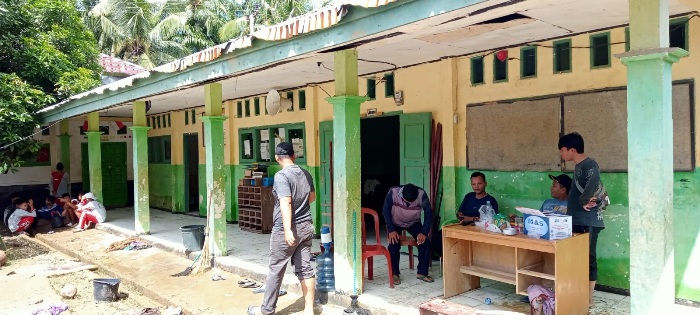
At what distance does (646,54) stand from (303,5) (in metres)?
23.8

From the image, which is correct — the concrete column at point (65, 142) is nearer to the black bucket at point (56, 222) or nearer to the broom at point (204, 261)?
the black bucket at point (56, 222)

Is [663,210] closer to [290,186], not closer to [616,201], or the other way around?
[616,201]

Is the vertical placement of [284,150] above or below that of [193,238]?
above

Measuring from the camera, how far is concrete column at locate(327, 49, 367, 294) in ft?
16.5

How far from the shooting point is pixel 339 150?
5.07m

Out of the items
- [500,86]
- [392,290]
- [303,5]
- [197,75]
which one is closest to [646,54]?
[500,86]

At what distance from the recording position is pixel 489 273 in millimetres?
4797

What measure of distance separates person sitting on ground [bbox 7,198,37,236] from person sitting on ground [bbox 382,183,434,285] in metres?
8.73

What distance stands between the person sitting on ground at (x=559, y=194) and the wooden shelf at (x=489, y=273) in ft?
2.78

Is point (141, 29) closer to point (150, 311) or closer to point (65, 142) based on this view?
point (65, 142)

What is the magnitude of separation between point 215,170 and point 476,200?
374 cm

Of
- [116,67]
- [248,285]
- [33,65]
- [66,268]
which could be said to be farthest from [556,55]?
[116,67]

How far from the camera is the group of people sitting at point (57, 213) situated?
1043 centimetres

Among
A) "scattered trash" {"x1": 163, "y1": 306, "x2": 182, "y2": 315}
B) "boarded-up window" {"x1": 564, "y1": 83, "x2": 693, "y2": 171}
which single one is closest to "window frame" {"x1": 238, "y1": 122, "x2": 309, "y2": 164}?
"scattered trash" {"x1": 163, "y1": 306, "x2": 182, "y2": 315}
